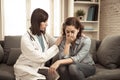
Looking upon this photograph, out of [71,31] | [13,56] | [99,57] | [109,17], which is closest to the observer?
[71,31]

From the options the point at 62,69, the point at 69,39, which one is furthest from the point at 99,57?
the point at 62,69

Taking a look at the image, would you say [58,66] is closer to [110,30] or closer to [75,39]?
[75,39]

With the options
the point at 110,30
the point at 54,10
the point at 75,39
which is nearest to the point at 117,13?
the point at 110,30

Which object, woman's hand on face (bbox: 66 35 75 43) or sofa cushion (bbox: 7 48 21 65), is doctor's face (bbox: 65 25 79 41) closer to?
woman's hand on face (bbox: 66 35 75 43)

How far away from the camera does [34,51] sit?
2088 mm

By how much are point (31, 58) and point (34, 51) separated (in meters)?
0.10

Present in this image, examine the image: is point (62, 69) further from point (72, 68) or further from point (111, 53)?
point (111, 53)

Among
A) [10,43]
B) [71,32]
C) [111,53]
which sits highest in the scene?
[71,32]

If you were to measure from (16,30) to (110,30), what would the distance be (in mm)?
1965

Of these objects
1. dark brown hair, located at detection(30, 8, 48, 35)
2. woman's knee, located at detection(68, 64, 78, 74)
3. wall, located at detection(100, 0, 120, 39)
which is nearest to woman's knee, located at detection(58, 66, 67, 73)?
woman's knee, located at detection(68, 64, 78, 74)

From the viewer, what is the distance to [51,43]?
246 centimetres

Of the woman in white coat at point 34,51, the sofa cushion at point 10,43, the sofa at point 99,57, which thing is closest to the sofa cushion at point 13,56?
the sofa at point 99,57

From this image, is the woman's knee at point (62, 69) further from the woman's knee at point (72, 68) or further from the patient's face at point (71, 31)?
the patient's face at point (71, 31)

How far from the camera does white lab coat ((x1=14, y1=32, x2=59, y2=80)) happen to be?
2102mm
